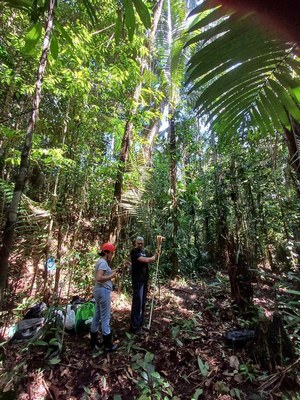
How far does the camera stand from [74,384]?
322 centimetres

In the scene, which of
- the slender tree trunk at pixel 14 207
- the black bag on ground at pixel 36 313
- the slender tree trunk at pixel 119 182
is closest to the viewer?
the slender tree trunk at pixel 14 207

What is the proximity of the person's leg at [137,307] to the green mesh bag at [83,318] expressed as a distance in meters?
0.67

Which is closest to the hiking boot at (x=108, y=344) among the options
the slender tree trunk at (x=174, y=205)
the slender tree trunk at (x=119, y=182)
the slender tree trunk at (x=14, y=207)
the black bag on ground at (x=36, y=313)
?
the black bag on ground at (x=36, y=313)

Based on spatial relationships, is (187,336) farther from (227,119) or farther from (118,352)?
(227,119)

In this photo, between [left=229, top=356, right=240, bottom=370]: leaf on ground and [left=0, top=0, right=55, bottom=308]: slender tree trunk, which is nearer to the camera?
[left=0, top=0, right=55, bottom=308]: slender tree trunk

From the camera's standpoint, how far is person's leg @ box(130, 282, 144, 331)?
4.41 metres

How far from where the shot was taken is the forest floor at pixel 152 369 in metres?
3.10

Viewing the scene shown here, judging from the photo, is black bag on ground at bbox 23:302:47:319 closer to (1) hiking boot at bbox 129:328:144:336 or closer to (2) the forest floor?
(2) the forest floor

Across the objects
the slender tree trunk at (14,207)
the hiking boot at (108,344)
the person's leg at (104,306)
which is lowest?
the hiking boot at (108,344)

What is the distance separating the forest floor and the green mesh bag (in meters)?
0.13

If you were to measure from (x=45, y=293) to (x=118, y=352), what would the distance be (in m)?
1.87

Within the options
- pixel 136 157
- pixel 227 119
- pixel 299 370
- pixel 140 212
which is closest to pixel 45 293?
pixel 140 212

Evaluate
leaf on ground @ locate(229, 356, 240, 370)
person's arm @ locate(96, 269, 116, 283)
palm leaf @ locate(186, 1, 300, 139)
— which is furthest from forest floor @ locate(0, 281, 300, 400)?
palm leaf @ locate(186, 1, 300, 139)

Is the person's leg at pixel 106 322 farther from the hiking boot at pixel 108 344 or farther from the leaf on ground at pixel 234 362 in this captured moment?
the leaf on ground at pixel 234 362
